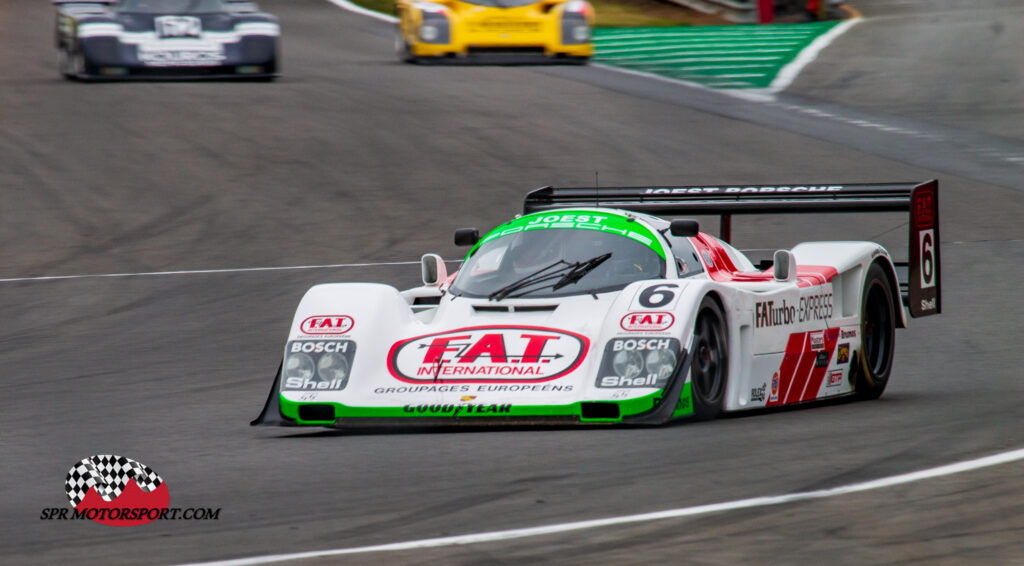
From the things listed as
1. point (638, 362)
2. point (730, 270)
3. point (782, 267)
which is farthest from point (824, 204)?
point (638, 362)

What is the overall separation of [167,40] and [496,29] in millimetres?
5296

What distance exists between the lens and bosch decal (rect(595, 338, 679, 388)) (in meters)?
7.85

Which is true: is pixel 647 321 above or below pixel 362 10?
below

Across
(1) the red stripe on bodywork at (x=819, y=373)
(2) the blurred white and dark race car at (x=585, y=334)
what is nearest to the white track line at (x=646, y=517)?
(2) the blurred white and dark race car at (x=585, y=334)

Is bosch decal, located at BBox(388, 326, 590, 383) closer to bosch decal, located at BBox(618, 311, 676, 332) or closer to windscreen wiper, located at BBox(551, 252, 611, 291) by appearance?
bosch decal, located at BBox(618, 311, 676, 332)

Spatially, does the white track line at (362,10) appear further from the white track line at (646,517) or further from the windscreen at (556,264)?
the white track line at (646,517)

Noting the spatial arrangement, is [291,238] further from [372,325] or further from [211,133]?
[372,325]

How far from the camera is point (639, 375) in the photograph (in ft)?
25.9

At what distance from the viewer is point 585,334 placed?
322 inches

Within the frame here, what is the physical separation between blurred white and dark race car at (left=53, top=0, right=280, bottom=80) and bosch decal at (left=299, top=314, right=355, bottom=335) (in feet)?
47.9

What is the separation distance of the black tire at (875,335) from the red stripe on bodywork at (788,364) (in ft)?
2.55

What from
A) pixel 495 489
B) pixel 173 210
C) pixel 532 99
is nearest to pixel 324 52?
pixel 532 99

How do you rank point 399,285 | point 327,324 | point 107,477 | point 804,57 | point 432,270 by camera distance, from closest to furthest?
point 107,477, point 327,324, point 432,270, point 399,285, point 804,57

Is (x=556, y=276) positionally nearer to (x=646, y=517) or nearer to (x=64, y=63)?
(x=646, y=517)
